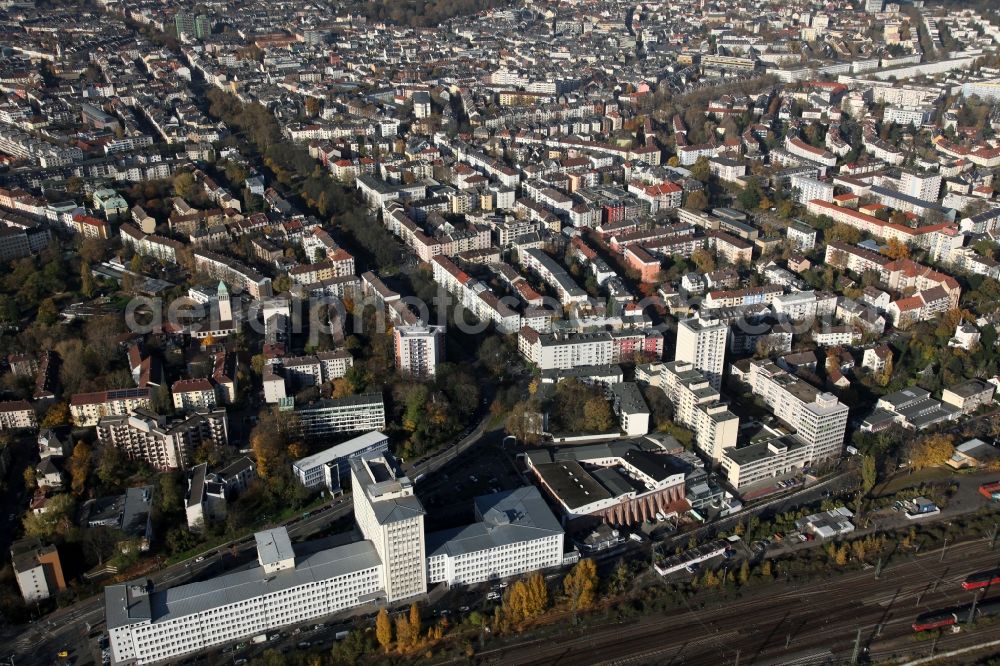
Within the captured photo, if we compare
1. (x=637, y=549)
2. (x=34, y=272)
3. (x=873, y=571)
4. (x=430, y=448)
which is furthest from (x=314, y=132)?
(x=873, y=571)

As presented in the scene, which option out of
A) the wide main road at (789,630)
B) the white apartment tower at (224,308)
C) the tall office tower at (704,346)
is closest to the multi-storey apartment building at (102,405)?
the white apartment tower at (224,308)

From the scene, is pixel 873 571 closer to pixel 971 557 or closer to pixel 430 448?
pixel 971 557

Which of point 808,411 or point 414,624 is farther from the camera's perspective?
point 808,411

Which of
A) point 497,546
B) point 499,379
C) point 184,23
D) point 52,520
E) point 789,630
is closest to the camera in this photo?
point 789,630

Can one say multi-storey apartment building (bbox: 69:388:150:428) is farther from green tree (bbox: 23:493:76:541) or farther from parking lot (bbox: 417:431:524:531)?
parking lot (bbox: 417:431:524:531)

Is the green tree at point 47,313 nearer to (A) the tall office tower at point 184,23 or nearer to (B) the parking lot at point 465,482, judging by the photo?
(B) the parking lot at point 465,482

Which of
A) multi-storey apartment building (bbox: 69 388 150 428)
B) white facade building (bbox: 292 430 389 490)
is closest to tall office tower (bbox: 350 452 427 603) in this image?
white facade building (bbox: 292 430 389 490)

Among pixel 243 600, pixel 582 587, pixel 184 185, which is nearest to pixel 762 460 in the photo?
pixel 582 587

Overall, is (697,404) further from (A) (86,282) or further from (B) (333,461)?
(A) (86,282)
